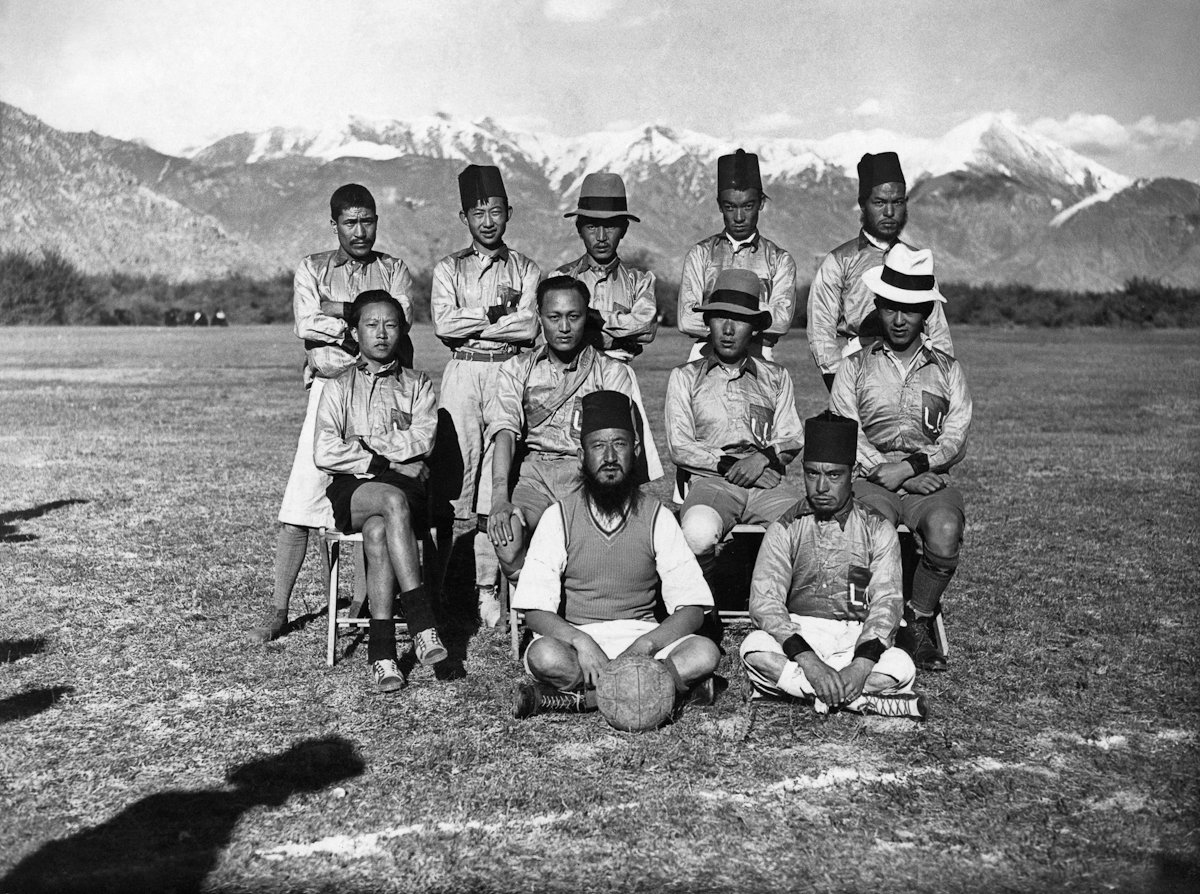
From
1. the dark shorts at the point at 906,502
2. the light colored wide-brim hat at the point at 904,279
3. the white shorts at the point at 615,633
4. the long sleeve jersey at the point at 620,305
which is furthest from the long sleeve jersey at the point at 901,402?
the white shorts at the point at 615,633

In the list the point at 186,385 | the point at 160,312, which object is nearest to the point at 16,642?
the point at 186,385

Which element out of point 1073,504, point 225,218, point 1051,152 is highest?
point 1051,152

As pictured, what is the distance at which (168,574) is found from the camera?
25.2 ft

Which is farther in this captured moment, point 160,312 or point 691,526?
point 160,312

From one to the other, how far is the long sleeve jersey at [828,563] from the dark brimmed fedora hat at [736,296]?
1.16 meters

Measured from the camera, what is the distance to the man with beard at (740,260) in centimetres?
676

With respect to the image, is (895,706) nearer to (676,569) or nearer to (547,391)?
(676,569)

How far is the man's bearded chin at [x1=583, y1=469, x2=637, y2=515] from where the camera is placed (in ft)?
17.1

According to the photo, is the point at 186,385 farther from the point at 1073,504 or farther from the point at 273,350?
the point at 1073,504

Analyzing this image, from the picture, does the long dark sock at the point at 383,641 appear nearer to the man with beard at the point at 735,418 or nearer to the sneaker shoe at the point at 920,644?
the man with beard at the point at 735,418

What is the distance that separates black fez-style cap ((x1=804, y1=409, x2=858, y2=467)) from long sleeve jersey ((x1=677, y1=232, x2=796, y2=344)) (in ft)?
5.38

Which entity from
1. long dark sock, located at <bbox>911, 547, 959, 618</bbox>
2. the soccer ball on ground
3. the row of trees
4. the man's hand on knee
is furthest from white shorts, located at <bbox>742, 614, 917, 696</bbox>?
the row of trees

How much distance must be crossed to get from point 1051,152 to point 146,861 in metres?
174

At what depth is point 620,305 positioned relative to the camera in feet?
22.3
